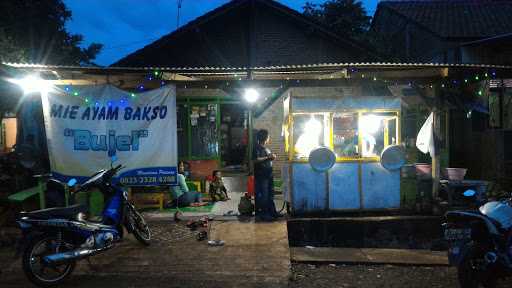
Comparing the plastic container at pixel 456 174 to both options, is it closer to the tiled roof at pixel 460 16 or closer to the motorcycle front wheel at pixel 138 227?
the motorcycle front wheel at pixel 138 227

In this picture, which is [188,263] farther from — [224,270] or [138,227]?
[138,227]

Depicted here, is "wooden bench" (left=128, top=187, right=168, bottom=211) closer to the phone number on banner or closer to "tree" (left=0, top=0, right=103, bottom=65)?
the phone number on banner

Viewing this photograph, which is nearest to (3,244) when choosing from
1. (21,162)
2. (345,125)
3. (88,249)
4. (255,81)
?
(21,162)

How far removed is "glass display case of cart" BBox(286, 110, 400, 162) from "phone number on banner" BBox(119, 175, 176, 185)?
2597mm

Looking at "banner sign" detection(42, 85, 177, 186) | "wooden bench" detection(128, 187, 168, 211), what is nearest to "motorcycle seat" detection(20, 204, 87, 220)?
"banner sign" detection(42, 85, 177, 186)

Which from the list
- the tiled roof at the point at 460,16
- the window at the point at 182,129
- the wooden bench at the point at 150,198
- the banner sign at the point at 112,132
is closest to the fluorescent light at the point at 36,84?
the banner sign at the point at 112,132

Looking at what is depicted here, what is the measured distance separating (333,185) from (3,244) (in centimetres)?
646

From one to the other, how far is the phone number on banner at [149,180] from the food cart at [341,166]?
2.54 m

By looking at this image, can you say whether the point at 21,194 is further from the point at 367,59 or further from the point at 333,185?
the point at 367,59

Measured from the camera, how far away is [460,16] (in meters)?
22.0

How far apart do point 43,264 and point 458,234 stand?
17.4ft

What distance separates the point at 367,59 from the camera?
611 inches

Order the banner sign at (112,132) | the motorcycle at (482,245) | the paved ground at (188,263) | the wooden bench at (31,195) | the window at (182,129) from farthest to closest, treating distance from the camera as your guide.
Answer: the window at (182,129), the banner sign at (112,132), the wooden bench at (31,195), the paved ground at (188,263), the motorcycle at (482,245)

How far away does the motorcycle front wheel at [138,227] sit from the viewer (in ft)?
23.7
